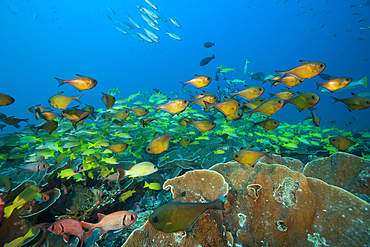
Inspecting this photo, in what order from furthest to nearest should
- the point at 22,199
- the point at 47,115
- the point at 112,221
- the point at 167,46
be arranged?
the point at 167,46
the point at 47,115
the point at 22,199
the point at 112,221

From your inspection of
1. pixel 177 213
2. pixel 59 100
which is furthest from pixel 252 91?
pixel 59 100

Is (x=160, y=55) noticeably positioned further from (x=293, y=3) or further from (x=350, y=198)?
(x=350, y=198)

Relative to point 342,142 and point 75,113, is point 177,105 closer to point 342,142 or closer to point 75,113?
point 75,113

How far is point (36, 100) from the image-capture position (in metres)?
105

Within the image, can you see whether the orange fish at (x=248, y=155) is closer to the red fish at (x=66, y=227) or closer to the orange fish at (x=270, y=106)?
the orange fish at (x=270, y=106)

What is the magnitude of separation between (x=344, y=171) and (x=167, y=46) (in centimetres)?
10318

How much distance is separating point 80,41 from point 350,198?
490 ft

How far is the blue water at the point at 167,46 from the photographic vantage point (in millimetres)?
82625

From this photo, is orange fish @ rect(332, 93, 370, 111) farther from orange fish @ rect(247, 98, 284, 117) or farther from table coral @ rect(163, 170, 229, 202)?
table coral @ rect(163, 170, 229, 202)

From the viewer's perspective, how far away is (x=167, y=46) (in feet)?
306

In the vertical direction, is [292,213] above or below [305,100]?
below

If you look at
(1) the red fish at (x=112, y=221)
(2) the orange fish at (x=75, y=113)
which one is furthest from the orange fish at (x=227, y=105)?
(2) the orange fish at (x=75, y=113)

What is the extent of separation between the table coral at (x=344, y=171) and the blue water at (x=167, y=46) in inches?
3359

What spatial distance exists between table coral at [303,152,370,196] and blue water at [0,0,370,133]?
280 ft
